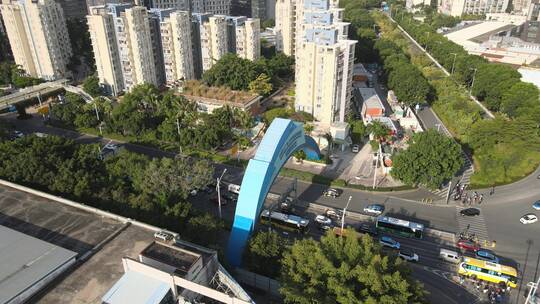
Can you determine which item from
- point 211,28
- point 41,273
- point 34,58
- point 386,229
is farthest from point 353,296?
point 34,58

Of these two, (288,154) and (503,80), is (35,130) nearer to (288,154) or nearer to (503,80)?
(288,154)

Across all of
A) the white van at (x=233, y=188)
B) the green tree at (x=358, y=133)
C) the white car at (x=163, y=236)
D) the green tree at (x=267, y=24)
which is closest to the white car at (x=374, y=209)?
the white van at (x=233, y=188)

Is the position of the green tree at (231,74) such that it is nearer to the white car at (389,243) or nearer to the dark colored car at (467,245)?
the white car at (389,243)

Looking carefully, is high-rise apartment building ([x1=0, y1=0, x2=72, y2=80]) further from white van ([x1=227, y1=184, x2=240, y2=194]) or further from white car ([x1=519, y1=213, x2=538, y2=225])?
white car ([x1=519, y1=213, x2=538, y2=225])

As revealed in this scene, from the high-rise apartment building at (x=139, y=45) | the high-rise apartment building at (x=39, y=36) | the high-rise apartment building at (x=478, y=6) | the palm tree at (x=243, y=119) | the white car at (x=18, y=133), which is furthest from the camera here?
the high-rise apartment building at (x=478, y=6)

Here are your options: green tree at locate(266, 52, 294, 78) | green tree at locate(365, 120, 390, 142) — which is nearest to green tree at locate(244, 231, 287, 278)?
green tree at locate(365, 120, 390, 142)

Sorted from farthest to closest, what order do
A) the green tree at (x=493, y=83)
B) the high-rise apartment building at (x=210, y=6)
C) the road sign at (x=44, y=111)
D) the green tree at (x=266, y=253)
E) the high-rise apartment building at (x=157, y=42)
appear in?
the high-rise apartment building at (x=210, y=6) → the high-rise apartment building at (x=157, y=42) → the green tree at (x=493, y=83) → the road sign at (x=44, y=111) → the green tree at (x=266, y=253)
